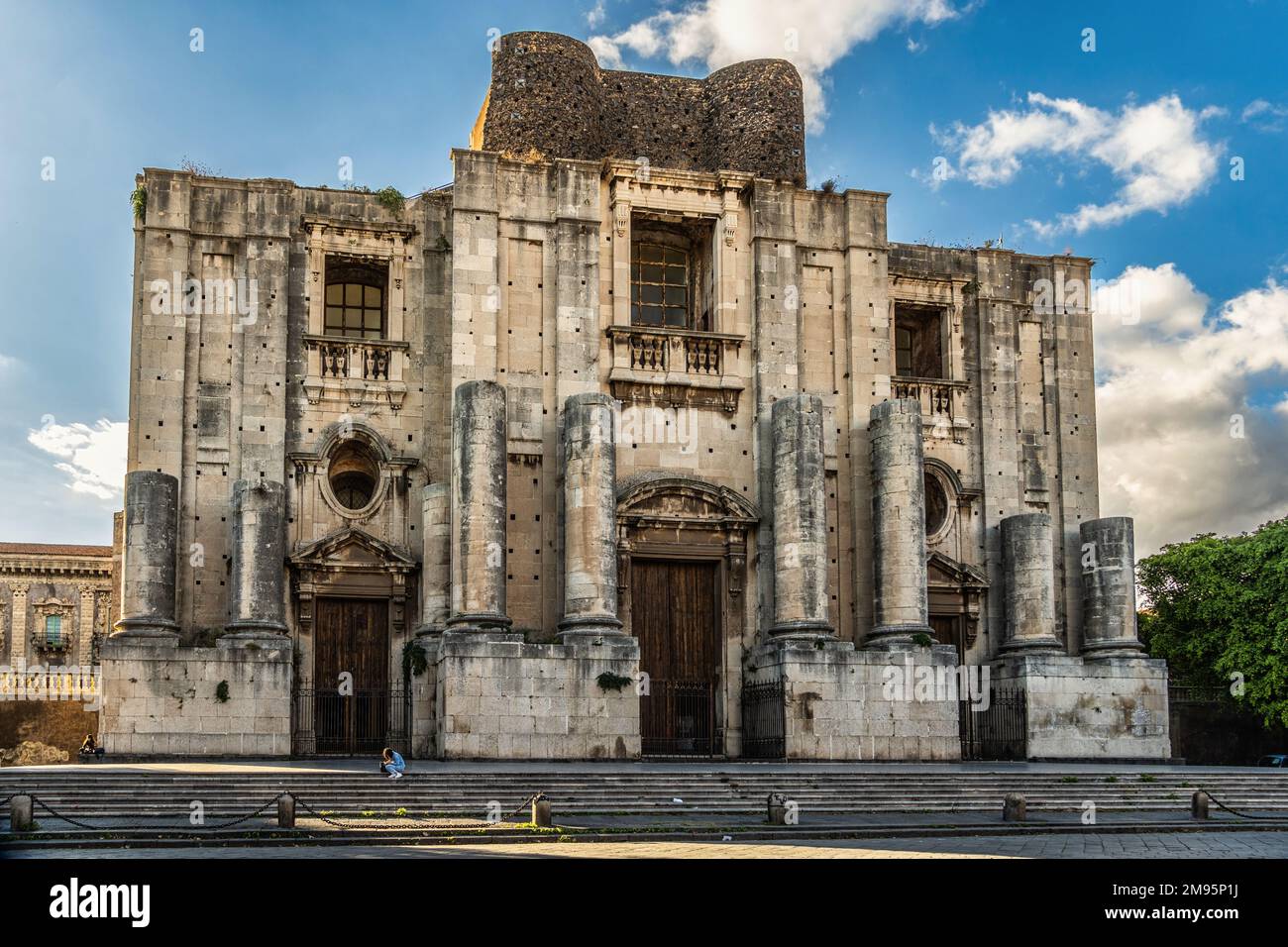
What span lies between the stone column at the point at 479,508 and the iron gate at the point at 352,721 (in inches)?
94.7

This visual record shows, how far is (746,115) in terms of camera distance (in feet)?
118

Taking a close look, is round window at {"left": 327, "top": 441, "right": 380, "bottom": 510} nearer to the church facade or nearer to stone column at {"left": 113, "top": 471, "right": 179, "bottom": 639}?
the church facade

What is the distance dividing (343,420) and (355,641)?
469 cm

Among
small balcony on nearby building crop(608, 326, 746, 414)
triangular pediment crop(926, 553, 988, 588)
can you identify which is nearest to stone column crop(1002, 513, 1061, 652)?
triangular pediment crop(926, 553, 988, 588)

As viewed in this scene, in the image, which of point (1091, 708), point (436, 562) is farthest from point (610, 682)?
point (1091, 708)

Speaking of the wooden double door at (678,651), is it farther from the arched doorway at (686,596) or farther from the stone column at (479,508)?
the stone column at (479,508)

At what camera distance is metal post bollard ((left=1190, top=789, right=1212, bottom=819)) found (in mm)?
22969

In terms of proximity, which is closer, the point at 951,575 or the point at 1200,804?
the point at 1200,804

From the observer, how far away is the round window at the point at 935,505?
3488cm

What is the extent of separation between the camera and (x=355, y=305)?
33625 millimetres

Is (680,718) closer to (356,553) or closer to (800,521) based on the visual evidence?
(800,521)

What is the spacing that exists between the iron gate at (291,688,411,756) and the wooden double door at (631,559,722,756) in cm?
500

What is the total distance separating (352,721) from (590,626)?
517 centimetres
